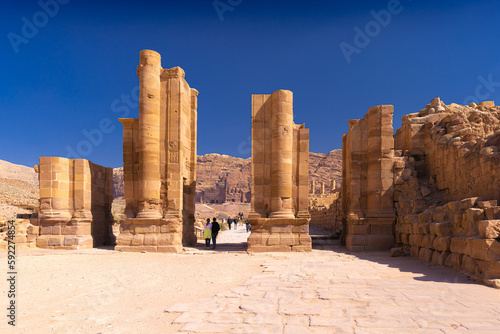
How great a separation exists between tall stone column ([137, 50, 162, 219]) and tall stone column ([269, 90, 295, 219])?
4549 millimetres

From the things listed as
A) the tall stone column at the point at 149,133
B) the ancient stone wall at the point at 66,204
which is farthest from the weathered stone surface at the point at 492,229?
the ancient stone wall at the point at 66,204

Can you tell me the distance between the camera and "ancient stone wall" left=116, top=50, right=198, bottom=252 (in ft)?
37.9

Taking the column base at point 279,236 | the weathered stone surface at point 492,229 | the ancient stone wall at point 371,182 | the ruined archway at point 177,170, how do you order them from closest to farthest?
1. the weathered stone surface at point 492,229
2. the column base at point 279,236
3. the ruined archway at point 177,170
4. the ancient stone wall at point 371,182

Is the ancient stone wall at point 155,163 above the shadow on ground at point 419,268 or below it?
above

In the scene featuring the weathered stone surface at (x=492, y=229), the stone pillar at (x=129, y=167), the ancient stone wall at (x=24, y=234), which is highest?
the stone pillar at (x=129, y=167)

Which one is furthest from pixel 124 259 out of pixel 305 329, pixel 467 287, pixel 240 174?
pixel 240 174

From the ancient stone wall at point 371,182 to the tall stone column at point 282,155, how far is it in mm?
2648

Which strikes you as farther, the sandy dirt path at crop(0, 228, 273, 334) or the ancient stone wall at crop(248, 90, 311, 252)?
the ancient stone wall at crop(248, 90, 311, 252)

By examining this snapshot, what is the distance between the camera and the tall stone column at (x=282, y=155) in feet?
38.2

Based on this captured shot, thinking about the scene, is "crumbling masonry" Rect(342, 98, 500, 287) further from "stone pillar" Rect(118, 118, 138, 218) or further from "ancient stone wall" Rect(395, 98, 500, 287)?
"stone pillar" Rect(118, 118, 138, 218)

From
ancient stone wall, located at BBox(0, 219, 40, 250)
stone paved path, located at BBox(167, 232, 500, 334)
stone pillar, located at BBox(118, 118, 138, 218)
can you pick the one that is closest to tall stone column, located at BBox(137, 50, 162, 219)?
stone pillar, located at BBox(118, 118, 138, 218)

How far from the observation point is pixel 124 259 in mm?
9570

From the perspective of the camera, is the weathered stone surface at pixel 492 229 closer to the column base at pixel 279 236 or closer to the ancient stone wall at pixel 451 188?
the ancient stone wall at pixel 451 188

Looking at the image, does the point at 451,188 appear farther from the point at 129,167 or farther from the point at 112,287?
the point at 129,167
